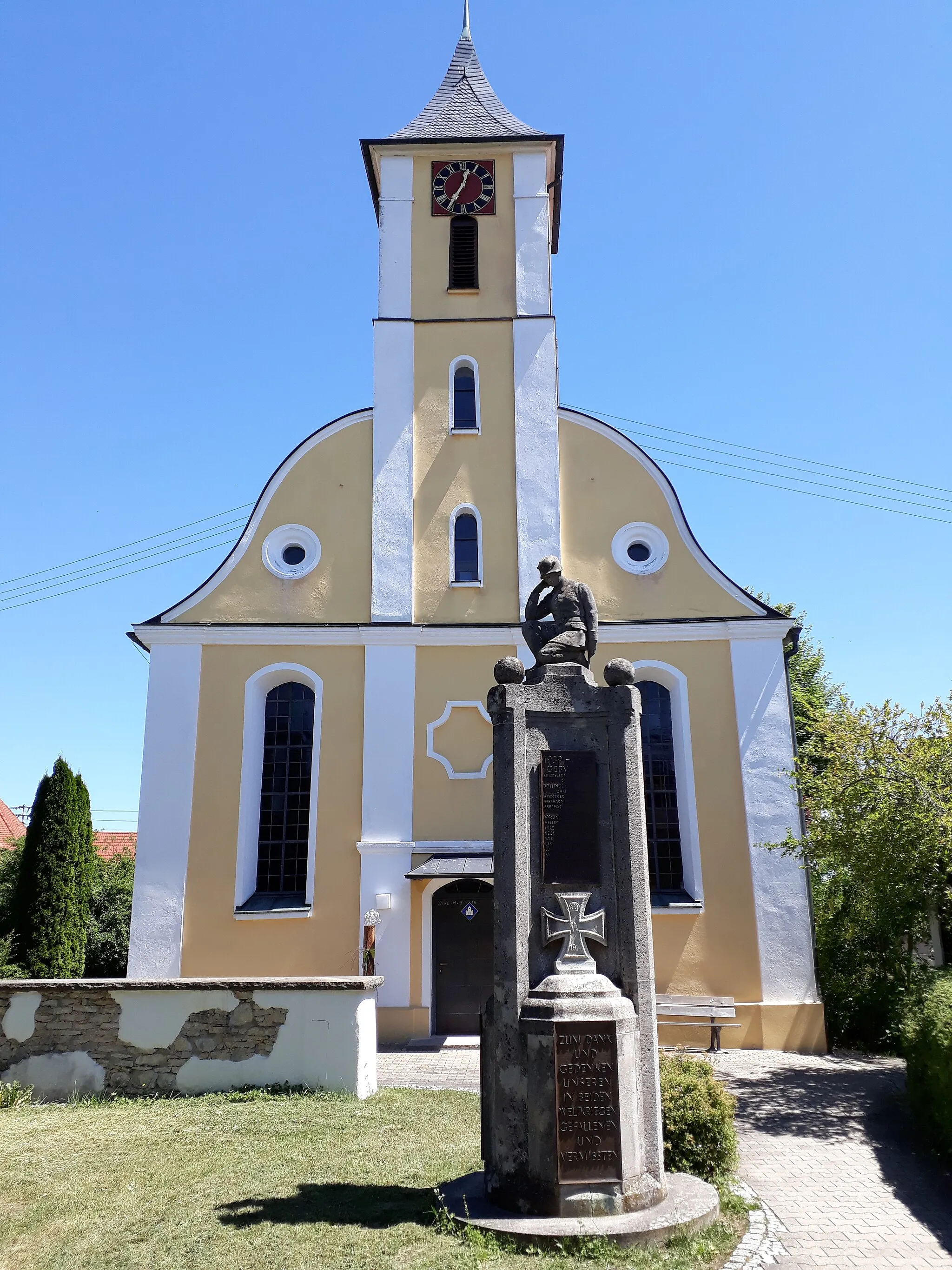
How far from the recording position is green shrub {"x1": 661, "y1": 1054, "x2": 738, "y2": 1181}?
7.60 metres

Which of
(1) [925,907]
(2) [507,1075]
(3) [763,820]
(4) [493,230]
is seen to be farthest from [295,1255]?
(4) [493,230]

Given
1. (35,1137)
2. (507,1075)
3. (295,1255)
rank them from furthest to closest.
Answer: (35,1137), (507,1075), (295,1255)

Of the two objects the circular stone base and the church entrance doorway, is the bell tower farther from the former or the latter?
the circular stone base

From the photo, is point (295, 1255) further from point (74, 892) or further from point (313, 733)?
point (74, 892)

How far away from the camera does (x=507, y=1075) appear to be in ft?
21.1

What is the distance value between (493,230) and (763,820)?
13047 millimetres

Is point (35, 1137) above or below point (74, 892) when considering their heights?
below

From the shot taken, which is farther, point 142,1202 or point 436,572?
point 436,572

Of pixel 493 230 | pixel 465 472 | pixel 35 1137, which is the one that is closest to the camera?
pixel 35 1137

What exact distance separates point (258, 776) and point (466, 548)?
18.7ft

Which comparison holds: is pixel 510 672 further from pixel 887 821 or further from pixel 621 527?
pixel 621 527

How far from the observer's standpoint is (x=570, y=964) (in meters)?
6.65

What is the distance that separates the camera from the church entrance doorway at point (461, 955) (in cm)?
A: 1578

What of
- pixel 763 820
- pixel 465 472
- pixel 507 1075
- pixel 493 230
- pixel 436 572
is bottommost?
pixel 507 1075
